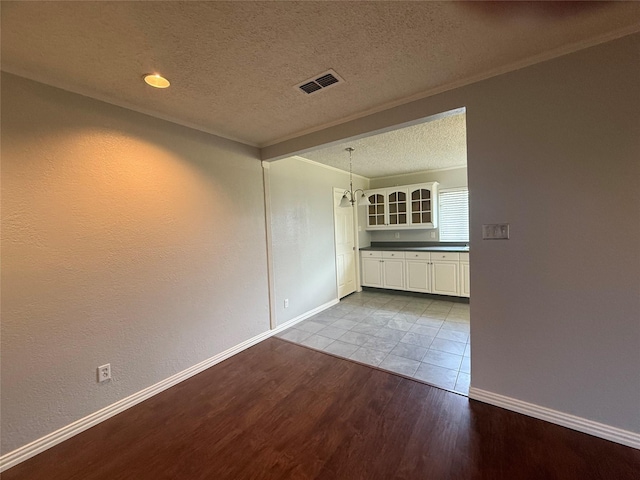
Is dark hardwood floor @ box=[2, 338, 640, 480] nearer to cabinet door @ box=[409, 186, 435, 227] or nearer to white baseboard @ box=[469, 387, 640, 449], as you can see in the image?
white baseboard @ box=[469, 387, 640, 449]

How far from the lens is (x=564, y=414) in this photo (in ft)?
5.58

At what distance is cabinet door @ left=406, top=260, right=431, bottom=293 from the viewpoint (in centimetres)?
461

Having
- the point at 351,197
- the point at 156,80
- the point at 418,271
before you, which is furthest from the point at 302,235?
the point at 156,80

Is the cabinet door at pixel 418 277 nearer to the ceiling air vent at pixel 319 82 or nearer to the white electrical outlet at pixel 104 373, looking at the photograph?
the ceiling air vent at pixel 319 82

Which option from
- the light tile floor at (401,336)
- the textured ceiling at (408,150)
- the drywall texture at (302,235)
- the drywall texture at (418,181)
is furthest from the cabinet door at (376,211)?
the light tile floor at (401,336)

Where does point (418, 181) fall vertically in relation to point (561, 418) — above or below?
above

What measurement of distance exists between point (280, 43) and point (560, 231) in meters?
2.05

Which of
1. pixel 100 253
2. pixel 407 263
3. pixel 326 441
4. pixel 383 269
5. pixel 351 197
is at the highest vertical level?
pixel 351 197

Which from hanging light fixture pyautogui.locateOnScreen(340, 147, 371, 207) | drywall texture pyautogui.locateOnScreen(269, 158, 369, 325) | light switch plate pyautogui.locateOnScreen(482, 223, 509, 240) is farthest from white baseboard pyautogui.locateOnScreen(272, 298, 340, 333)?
light switch plate pyautogui.locateOnScreen(482, 223, 509, 240)

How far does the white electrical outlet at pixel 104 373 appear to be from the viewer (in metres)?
1.93

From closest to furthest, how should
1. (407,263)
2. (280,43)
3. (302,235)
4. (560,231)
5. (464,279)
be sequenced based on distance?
(280,43), (560,231), (302,235), (464,279), (407,263)

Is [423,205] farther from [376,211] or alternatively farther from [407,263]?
[407,263]

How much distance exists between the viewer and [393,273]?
16.3ft

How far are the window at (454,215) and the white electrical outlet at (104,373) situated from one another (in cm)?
507
